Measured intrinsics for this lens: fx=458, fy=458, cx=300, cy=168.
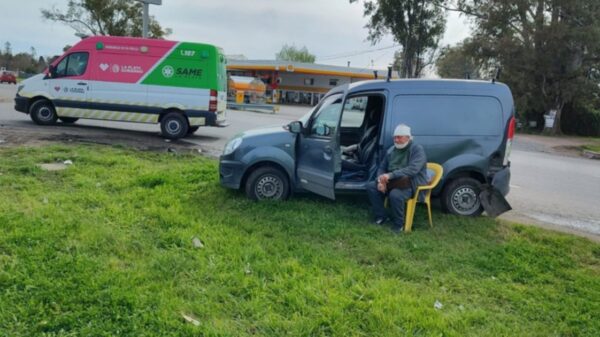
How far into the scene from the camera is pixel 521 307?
378 cm

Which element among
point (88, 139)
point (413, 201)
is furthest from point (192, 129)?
point (413, 201)

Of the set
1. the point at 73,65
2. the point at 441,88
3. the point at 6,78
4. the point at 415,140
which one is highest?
the point at 6,78

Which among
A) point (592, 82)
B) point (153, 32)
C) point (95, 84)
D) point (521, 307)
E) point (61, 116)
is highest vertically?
point (153, 32)

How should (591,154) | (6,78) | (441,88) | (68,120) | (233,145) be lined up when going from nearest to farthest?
(441,88), (233,145), (68,120), (591,154), (6,78)

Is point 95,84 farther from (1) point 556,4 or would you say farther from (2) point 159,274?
(1) point 556,4

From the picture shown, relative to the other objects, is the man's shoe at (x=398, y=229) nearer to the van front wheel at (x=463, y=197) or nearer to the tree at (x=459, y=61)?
the van front wheel at (x=463, y=197)

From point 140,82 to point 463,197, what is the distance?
370 inches

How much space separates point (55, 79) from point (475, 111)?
11386 mm

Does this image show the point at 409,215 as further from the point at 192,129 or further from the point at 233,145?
the point at 192,129

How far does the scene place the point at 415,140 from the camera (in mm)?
6152

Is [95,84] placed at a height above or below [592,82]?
below

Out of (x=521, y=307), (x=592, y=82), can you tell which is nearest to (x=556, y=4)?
(x=592, y=82)

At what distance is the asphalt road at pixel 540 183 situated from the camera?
6871mm

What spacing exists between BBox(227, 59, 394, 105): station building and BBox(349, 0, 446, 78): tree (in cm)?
1250
